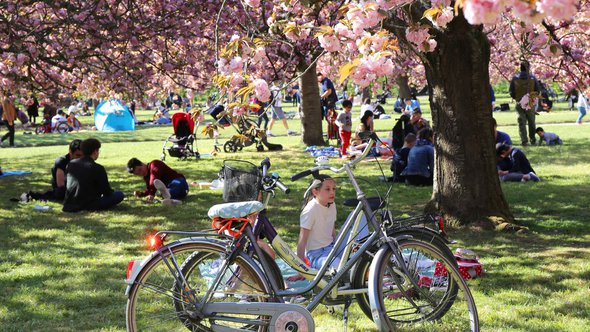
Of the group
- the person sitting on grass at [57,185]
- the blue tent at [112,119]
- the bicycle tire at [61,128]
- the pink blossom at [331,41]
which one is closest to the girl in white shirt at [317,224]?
the pink blossom at [331,41]

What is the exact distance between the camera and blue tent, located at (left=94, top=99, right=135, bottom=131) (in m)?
34.3

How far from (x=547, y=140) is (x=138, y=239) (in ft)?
42.9

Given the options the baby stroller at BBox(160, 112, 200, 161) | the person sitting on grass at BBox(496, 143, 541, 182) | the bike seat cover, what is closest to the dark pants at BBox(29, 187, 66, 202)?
the baby stroller at BBox(160, 112, 200, 161)

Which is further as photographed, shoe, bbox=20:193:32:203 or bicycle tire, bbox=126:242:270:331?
shoe, bbox=20:193:32:203

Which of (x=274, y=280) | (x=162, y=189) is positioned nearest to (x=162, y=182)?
(x=162, y=189)

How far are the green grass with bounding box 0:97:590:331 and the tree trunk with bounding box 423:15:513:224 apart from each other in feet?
1.27

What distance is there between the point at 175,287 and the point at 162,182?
7.19 meters

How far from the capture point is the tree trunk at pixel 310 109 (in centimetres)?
1994

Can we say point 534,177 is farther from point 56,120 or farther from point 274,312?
point 56,120

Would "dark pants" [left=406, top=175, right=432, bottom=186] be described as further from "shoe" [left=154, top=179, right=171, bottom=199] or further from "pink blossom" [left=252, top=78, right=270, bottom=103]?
"pink blossom" [left=252, top=78, right=270, bottom=103]

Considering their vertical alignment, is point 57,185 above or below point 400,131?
below

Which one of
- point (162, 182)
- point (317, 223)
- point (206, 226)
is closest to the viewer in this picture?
point (317, 223)

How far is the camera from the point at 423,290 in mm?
4953

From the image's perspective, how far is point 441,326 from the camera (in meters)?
5.01
